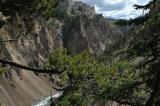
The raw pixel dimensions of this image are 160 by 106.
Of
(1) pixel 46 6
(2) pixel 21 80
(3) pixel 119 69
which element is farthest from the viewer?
(2) pixel 21 80

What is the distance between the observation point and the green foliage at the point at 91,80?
53.0ft

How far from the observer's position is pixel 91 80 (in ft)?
63.7

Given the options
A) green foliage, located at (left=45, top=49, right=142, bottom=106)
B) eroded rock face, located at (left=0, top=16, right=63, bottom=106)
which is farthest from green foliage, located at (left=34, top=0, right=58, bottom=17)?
eroded rock face, located at (left=0, top=16, right=63, bottom=106)

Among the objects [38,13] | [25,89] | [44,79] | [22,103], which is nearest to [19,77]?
[25,89]

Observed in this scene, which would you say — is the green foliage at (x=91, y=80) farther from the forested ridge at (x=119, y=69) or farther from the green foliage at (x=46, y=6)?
the green foliage at (x=46, y=6)

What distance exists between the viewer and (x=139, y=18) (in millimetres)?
15375

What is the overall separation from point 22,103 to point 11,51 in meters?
19.3

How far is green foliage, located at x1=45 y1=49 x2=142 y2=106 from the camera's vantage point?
53.0ft

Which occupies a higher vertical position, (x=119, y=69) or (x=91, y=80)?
(x=119, y=69)

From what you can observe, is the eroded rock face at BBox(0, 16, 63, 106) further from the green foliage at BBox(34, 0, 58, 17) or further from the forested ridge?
the forested ridge

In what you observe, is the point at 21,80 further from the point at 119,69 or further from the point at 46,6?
the point at 119,69

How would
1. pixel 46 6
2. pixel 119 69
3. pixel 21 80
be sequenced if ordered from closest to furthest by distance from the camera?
pixel 119 69 < pixel 46 6 < pixel 21 80

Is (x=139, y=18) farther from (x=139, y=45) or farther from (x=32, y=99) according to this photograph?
(x=32, y=99)

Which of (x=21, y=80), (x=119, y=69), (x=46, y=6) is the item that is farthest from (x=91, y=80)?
(x=21, y=80)
